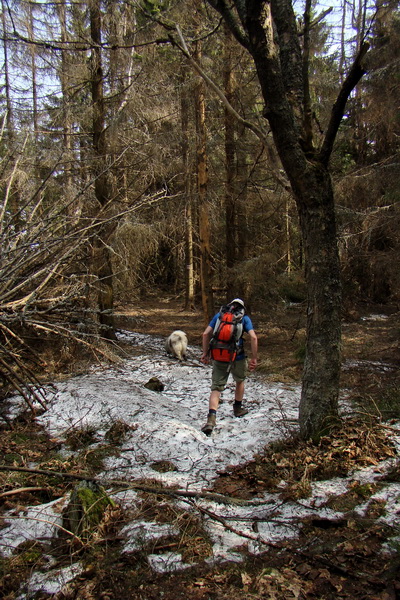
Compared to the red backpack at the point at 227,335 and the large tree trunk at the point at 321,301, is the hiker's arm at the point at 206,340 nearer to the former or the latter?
the red backpack at the point at 227,335

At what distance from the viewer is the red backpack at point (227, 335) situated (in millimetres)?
6387

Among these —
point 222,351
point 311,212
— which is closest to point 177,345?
point 222,351

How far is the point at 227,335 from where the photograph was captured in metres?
6.39

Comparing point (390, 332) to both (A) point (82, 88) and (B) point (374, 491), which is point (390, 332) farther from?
(A) point (82, 88)

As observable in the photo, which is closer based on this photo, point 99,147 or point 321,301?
point 321,301

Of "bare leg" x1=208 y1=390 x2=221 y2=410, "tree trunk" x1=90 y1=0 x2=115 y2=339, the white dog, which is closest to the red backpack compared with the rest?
"bare leg" x1=208 y1=390 x2=221 y2=410

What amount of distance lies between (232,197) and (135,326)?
571 cm

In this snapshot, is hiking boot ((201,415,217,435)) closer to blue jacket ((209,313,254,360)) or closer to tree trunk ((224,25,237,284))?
blue jacket ((209,313,254,360))

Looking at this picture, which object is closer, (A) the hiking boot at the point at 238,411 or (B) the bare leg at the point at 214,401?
(B) the bare leg at the point at 214,401

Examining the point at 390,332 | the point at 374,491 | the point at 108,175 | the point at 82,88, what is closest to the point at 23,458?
the point at 374,491

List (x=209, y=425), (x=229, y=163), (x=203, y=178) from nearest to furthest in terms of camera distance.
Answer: (x=209, y=425) < (x=203, y=178) < (x=229, y=163)

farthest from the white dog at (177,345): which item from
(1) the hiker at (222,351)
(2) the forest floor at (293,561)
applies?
(2) the forest floor at (293,561)

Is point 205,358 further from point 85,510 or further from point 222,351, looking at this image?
point 85,510

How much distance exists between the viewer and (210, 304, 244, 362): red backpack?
639 cm
